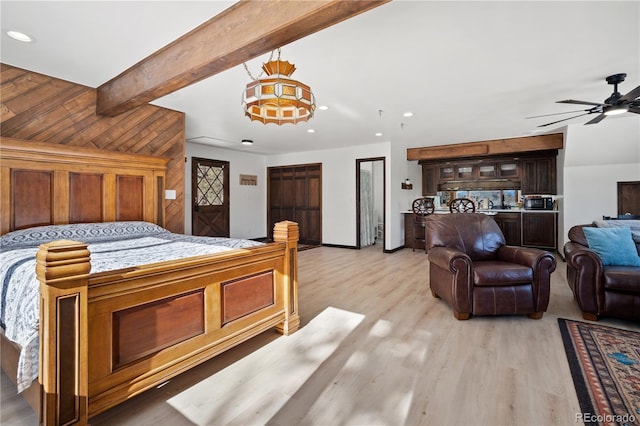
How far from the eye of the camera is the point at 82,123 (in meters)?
3.28

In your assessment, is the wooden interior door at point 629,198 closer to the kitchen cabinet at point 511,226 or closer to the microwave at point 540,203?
the microwave at point 540,203

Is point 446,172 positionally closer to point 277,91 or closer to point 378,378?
point 277,91

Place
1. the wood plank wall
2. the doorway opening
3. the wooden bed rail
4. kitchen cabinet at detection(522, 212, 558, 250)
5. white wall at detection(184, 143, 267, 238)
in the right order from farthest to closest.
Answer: white wall at detection(184, 143, 267, 238) < the doorway opening < kitchen cabinet at detection(522, 212, 558, 250) < the wood plank wall < the wooden bed rail

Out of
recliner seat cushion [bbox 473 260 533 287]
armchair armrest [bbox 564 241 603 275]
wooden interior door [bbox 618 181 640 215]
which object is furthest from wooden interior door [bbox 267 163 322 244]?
wooden interior door [bbox 618 181 640 215]

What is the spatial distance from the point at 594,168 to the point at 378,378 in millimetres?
6092

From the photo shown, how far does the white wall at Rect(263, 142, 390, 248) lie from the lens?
6.86 m

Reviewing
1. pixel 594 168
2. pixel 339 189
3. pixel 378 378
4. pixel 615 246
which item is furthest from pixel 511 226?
pixel 378 378

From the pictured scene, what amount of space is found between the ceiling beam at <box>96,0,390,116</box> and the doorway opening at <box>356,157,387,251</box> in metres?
4.74

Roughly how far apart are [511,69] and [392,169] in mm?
3509

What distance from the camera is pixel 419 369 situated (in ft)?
6.55

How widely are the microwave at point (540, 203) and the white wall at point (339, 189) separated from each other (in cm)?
291

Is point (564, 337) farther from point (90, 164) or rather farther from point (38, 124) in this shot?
point (38, 124)

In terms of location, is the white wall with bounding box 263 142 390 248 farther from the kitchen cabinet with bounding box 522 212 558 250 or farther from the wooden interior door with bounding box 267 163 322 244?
the kitchen cabinet with bounding box 522 212 558 250

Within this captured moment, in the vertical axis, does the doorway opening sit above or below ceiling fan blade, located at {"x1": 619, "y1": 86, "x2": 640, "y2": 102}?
below
